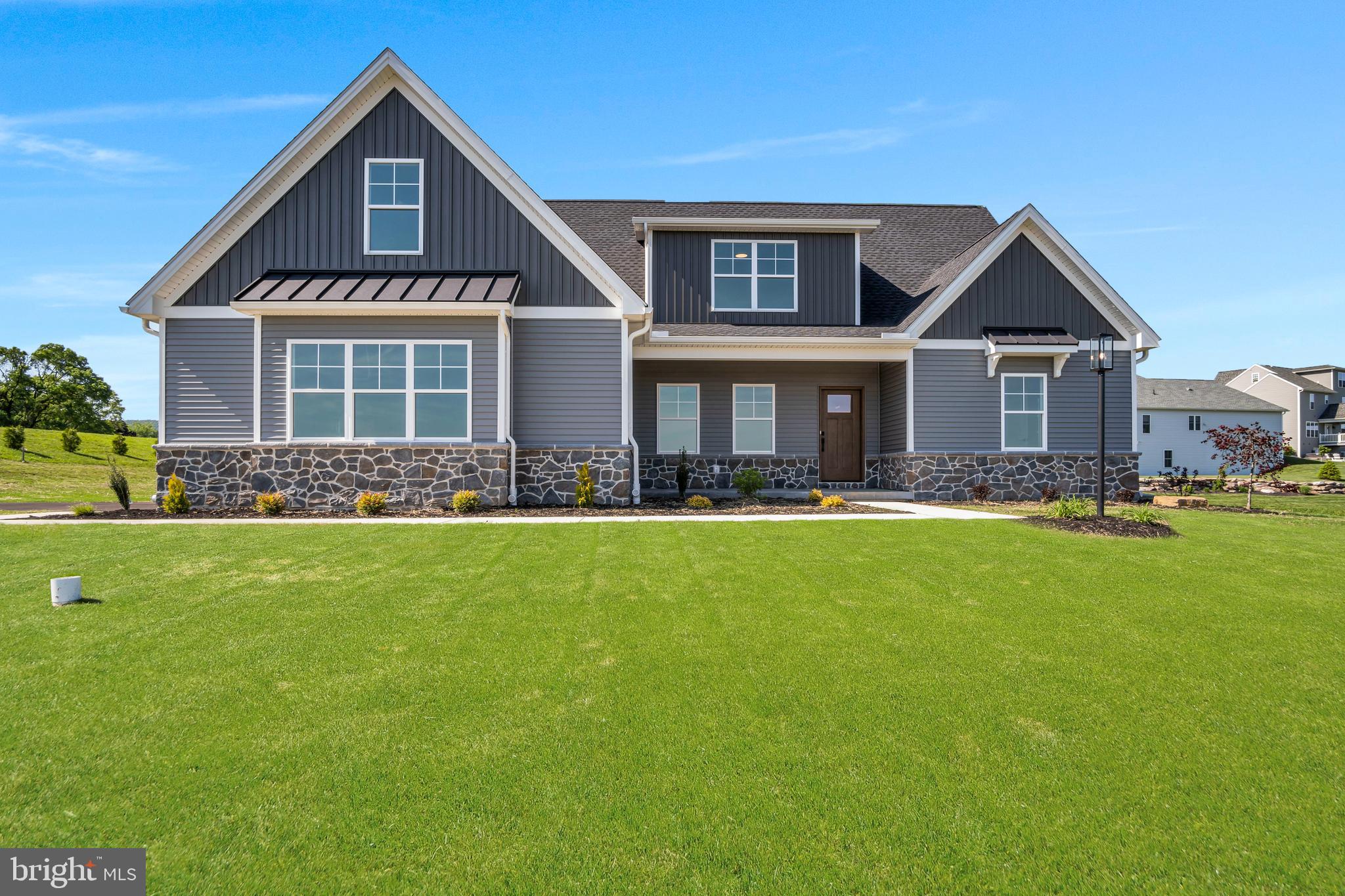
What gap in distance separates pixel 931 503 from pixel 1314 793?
38.7 feet

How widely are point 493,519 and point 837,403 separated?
9252 mm

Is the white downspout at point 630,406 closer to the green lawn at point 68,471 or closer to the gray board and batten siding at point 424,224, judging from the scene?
the gray board and batten siding at point 424,224

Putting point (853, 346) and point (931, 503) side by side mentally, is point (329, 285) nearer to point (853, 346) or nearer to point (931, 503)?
point (853, 346)

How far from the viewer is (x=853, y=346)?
1505 cm

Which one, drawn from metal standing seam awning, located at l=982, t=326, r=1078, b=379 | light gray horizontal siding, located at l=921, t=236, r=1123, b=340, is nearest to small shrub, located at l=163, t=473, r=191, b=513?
light gray horizontal siding, located at l=921, t=236, r=1123, b=340

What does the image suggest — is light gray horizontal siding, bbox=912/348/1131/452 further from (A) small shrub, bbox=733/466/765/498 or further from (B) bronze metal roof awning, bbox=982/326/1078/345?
(A) small shrub, bbox=733/466/765/498

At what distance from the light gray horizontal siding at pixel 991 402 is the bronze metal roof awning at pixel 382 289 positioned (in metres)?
9.07

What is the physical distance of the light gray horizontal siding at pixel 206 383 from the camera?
42.2ft

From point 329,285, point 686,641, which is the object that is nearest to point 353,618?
point 686,641

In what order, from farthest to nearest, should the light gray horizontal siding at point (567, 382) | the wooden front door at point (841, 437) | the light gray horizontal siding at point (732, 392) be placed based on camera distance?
Result: the wooden front door at point (841, 437)
the light gray horizontal siding at point (732, 392)
the light gray horizontal siding at point (567, 382)

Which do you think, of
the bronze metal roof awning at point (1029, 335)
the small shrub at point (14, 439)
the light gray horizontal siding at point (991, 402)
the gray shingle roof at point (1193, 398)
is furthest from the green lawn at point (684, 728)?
the gray shingle roof at point (1193, 398)

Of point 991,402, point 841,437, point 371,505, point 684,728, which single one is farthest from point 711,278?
point 684,728

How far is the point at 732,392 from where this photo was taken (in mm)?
16562

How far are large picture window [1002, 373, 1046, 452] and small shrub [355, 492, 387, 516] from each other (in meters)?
13.0
